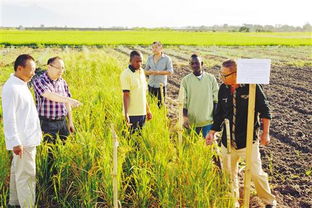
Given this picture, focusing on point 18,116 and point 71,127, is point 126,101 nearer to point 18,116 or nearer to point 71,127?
point 71,127

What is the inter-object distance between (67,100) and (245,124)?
163cm

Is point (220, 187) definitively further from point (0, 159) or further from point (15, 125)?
point (0, 159)

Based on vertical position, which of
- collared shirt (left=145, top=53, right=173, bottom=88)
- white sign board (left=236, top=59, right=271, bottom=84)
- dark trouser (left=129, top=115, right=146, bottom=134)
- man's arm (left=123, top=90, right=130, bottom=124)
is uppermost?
white sign board (left=236, top=59, right=271, bottom=84)

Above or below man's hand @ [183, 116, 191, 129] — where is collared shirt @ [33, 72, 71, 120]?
above

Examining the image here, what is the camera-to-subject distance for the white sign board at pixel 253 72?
9.93 ft

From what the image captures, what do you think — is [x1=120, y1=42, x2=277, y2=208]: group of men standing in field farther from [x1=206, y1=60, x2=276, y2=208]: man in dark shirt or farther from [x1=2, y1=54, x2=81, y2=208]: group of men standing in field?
[x1=2, y1=54, x2=81, y2=208]: group of men standing in field

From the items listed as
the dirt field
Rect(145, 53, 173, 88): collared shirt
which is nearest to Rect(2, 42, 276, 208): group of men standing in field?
the dirt field

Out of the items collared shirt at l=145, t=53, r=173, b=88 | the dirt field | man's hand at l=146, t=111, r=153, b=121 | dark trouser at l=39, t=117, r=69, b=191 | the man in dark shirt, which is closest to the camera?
the man in dark shirt

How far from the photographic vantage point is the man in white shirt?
9.94ft

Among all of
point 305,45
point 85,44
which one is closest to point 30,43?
point 85,44

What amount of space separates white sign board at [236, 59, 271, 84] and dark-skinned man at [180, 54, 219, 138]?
1.14 metres

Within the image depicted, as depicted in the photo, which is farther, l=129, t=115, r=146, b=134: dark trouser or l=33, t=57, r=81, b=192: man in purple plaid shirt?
l=129, t=115, r=146, b=134: dark trouser

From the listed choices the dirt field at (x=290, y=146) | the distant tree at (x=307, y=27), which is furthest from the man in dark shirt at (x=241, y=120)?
the distant tree at (x=307, y=27)

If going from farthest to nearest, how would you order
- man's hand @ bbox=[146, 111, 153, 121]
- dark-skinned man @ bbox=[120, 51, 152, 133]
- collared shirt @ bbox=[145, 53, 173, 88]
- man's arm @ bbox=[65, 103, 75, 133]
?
collared shirt @ bbox=[145, 53, 173, 88] < man's hand @ bbox=[146, 111, 153, 121] < dark-skinned man @ bbox=[120, 51, 152, 133] < man's arm @ bbox=[65, 103, 75, 133]
